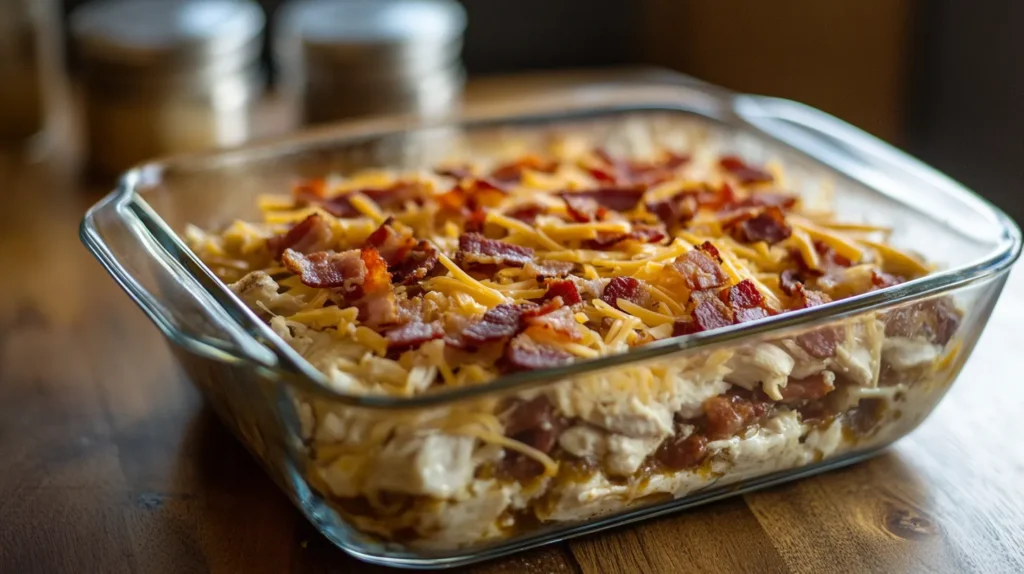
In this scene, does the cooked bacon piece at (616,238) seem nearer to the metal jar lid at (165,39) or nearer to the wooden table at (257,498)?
the wooden table at (257,498)

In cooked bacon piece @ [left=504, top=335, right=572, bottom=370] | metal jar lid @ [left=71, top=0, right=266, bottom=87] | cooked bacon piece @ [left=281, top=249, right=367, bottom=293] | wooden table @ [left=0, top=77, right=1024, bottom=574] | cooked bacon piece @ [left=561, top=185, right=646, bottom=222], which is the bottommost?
wooden table @ [left=0, top=77, right=1024, bottom=574]

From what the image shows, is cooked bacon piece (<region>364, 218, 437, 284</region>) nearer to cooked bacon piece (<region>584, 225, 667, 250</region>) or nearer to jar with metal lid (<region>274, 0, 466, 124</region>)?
cooked bacon piece (<region>584, 225, 667, 250</region>)

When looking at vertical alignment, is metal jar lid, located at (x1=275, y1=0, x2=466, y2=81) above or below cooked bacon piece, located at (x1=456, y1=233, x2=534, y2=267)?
below

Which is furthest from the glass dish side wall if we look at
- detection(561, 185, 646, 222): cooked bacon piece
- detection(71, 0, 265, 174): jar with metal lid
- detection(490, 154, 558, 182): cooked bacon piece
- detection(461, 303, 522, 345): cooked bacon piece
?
detection(71, 0, 265, 174): jar with metal lid

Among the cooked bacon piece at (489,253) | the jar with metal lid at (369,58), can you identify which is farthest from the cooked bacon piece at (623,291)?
the jar with metal lid at (369,58)

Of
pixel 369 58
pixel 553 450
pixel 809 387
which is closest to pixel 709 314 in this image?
pixel 809 387
